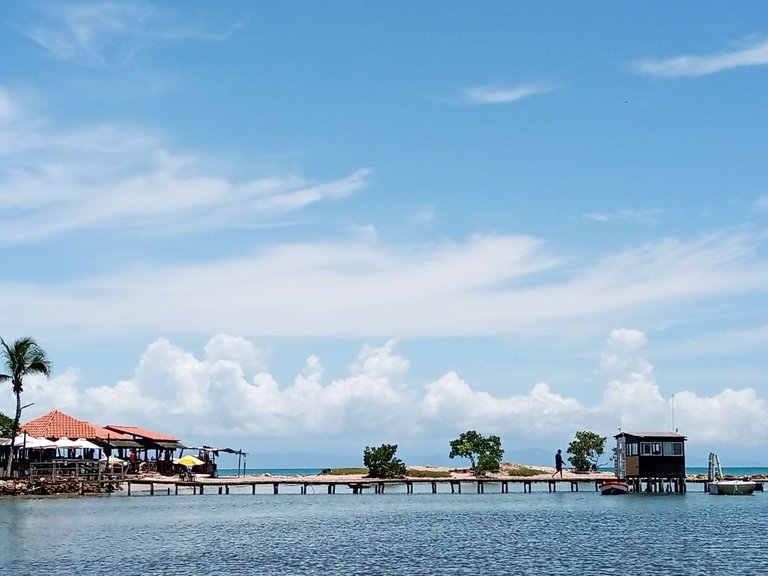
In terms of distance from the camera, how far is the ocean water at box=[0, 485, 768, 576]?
46.4 meters

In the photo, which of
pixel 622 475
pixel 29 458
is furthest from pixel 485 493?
pixel 29 458

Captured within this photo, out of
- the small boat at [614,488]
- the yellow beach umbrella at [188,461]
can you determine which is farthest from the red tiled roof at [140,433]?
the small boat at [614,488]

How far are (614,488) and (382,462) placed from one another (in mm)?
29895

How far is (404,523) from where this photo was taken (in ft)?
229

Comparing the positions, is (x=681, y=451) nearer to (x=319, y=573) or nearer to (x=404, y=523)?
(x=404, y=523)

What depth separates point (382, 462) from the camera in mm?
116250

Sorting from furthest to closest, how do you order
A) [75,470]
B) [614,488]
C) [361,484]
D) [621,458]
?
[361,484]
[621,458]
[614,488]
[75,470]

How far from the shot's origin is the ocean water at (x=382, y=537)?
152ft

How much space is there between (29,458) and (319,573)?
218 feet

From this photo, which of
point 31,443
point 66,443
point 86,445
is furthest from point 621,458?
point 31,443

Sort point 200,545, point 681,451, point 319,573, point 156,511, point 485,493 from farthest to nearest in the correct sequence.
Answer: point 485,493 → point 681,451 → point 156,511 → point 200,545 → point 319,573

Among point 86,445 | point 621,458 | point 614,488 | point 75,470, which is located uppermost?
point 86,445

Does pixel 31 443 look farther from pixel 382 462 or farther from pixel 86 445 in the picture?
pixel 382 462

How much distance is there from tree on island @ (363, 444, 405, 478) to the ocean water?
22542mm
